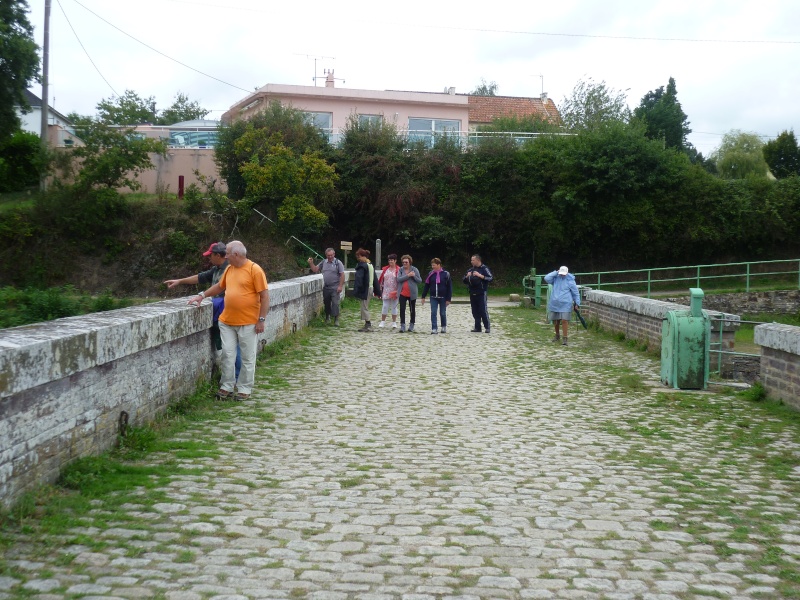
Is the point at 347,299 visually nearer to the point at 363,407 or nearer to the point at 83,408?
the point at 363,407

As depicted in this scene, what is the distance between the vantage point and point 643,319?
1493cm

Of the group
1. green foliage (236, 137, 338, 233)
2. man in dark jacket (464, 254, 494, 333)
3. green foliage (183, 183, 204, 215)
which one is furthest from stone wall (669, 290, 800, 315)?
green foliage (183, 183, 204, 215)

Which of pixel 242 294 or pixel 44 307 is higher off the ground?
pixel 242 294

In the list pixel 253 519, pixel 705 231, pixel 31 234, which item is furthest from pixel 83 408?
pixel 705 231

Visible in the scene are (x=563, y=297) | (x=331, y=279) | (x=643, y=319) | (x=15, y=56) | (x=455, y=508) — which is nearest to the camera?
(x=455, y=508)

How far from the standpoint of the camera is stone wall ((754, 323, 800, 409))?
352 inches

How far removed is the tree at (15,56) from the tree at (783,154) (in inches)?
1472

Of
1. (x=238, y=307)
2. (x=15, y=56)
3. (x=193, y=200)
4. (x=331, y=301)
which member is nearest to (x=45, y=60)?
(x=15, y=56)

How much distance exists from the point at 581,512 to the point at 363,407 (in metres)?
4.15

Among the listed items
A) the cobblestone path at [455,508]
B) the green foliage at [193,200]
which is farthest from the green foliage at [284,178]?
the cobblestone path at [455,508]

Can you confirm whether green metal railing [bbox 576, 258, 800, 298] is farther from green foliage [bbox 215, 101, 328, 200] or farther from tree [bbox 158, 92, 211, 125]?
tree [bbox 158, 92, 211, 125]

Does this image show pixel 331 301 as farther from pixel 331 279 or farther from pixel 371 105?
pixel 371 105

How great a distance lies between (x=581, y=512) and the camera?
5352mm

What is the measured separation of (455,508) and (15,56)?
33.3 metres
